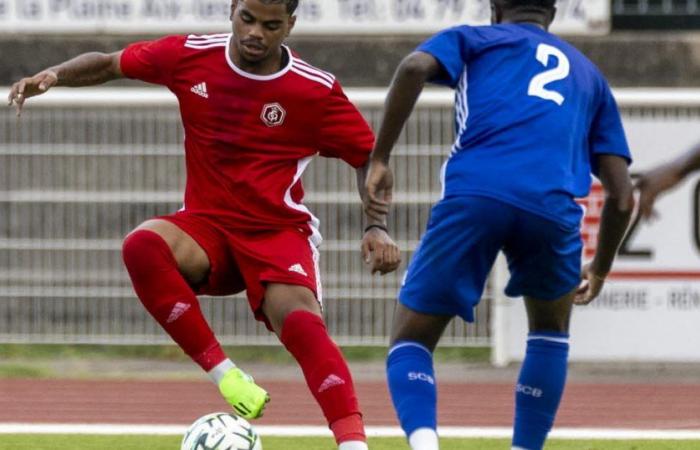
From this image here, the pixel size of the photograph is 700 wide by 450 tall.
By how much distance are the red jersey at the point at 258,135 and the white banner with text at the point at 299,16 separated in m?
5.67

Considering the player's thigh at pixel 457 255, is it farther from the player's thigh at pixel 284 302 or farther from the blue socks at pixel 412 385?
the player's thigh at pixel 284 302

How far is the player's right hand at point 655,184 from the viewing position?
473cm

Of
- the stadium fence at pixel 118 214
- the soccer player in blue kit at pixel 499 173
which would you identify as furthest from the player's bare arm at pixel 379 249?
the stadium fence at pixel 118 214

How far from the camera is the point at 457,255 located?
5047 mm

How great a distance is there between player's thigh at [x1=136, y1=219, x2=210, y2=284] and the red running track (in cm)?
198

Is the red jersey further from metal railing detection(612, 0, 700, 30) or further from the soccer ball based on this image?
metal railing detection(612, 0, 700, 30)

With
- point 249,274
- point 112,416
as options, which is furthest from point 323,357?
point 112,416

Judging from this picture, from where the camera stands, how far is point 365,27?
1187cm

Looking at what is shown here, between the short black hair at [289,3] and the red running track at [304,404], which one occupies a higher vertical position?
the short black hair at [289,3]

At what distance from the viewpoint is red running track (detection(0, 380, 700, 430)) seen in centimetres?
787

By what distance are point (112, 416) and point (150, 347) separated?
2.33m

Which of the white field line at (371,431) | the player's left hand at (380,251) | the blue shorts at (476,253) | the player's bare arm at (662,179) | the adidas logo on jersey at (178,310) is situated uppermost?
the player's bare arm at (662,179)

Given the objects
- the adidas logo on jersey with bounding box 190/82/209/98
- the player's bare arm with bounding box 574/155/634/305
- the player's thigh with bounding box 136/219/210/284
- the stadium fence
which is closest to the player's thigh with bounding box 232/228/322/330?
the player's thigh with bounding box 136/219/210/284

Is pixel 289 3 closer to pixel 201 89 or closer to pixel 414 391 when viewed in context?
pixel 201 89
